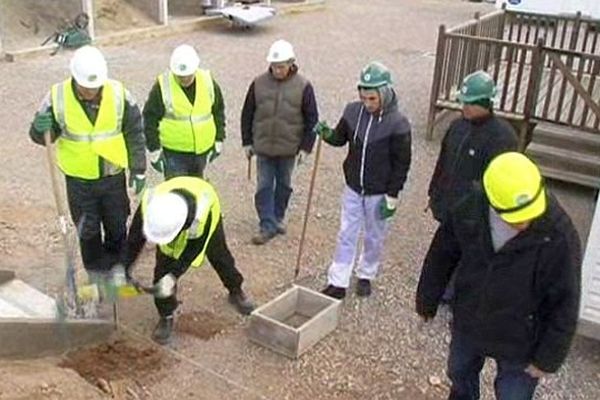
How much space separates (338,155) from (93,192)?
13.6 feet

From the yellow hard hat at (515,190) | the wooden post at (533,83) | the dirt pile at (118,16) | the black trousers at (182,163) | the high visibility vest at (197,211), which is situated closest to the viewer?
the yellow hard hat at (515,190)

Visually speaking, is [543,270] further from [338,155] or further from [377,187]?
[338,155]

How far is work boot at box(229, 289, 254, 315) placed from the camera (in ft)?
17.0

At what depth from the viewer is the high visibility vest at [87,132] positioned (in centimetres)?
464

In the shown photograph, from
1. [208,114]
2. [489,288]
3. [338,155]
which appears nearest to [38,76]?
[338,155]

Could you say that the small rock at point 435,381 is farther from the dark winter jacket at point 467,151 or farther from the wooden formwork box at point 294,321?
the dark winter jacket at point 467,151

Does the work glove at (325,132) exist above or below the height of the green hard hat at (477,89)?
below

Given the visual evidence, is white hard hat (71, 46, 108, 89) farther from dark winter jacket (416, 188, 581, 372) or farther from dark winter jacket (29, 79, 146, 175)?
dark winter jacket (416, 188, 581, 372)

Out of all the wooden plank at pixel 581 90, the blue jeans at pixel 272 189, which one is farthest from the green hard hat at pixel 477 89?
the wooden plank at pixel 581 90

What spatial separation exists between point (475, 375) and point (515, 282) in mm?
794

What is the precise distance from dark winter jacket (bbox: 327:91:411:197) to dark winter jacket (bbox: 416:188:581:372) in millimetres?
1530

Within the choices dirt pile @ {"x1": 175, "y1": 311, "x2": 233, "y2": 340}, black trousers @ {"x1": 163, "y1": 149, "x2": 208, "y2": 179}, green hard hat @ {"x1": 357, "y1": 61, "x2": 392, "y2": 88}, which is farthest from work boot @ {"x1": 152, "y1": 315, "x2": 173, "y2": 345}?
green hard hat @ {"x1": 357, "y1": 61, "x2": 392, "y2": 88}

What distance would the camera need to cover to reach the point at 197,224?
427 centimetres

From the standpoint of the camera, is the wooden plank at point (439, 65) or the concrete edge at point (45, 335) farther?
the wooden plank at point (439, 65)
